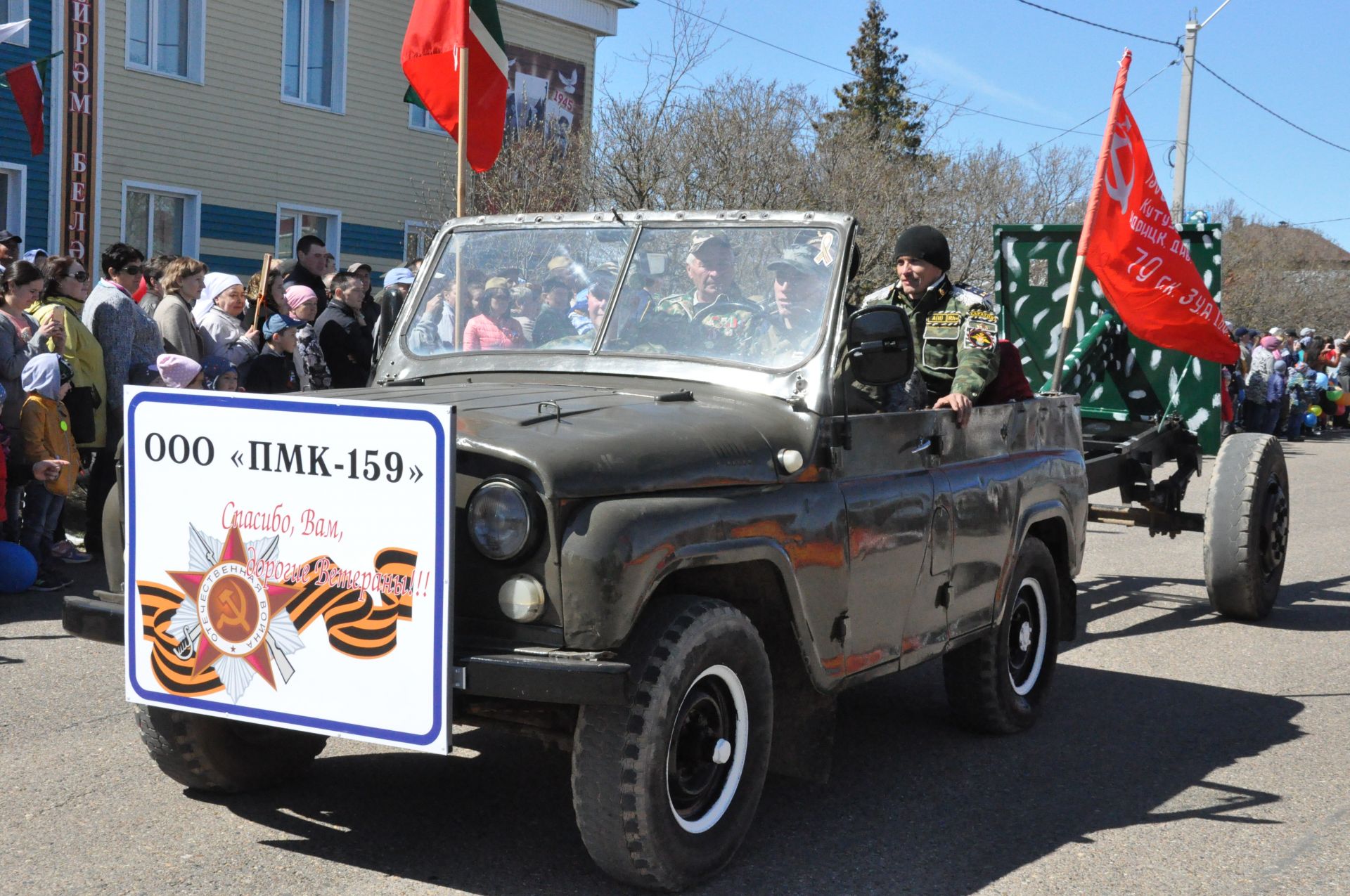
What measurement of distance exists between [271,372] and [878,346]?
18.7 ft

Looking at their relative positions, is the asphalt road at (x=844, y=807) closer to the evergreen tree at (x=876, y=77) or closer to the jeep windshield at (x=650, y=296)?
the jeep windshield at (x=650, y=296)

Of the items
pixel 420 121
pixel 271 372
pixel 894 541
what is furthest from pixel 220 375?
pixel 420 121

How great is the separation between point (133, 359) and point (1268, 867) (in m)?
7.62

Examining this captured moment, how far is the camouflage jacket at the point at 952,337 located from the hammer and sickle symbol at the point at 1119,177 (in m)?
3.00

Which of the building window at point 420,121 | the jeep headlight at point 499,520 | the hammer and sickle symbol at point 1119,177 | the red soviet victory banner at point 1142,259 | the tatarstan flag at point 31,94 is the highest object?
the building window at point 420,121

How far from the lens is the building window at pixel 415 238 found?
75.8 ft

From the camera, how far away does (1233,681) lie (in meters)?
7.27

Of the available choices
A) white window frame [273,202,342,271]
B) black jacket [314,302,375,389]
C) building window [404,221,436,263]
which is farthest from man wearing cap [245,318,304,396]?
building window [404,221,436,263]

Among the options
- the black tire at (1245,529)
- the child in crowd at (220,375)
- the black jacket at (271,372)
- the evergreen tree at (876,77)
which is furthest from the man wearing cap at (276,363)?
the evergreen tree at (876,77)

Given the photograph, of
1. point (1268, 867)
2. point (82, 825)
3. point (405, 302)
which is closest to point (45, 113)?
point (405, 302)

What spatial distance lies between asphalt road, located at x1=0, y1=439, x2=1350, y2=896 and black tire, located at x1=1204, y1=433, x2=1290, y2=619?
1.36 metres

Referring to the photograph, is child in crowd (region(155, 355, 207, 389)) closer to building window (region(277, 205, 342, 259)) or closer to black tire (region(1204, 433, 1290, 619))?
black tire (region(1204, 433, 1290, 619))

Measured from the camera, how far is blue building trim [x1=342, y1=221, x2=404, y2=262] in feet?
73.0

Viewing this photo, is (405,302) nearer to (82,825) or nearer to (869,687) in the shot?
(82,825)
